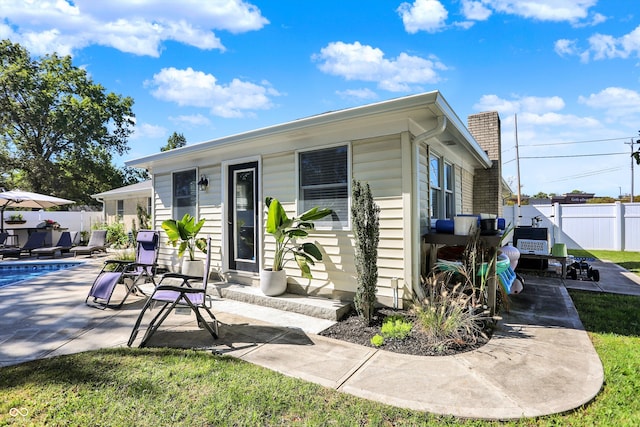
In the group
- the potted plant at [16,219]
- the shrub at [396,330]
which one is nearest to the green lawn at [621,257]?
the shrub at [396,330]

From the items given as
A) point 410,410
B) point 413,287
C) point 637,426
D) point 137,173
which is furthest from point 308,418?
point 137,173

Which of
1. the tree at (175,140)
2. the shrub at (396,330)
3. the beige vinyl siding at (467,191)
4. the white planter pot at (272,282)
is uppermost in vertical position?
the tree at (175,140)

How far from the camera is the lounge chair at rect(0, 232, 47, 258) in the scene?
36.7 ft

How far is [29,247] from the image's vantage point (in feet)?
39.2

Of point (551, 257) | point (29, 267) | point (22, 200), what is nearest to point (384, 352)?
point (551, 257)

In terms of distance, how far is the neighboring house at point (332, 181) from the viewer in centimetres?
454

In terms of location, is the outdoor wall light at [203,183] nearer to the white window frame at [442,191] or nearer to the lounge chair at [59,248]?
the white window frame at [442,191]

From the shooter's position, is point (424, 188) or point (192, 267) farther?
point (192, 267)

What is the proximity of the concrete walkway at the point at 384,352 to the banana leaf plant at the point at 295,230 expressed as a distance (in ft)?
2.77

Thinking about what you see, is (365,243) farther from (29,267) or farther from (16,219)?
(16,219)

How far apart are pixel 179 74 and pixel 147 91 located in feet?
8.30

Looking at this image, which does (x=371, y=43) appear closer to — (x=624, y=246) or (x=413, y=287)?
(x=413, y=287)

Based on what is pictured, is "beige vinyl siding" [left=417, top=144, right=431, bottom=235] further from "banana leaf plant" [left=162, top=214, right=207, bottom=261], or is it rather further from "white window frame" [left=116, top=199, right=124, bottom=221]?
"white window frame" [left=116, top=199, right=124, bottom=221]

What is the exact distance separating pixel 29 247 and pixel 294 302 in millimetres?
12390
